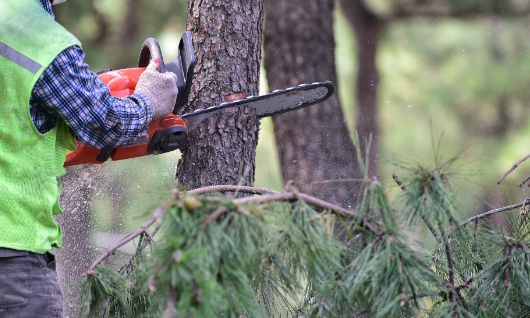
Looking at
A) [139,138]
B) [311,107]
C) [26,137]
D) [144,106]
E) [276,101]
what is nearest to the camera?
[26,137]

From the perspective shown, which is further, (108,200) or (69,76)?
(108,200)

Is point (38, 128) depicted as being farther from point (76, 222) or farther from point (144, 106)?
point (76, 222)

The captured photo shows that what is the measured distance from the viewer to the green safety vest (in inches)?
29.1

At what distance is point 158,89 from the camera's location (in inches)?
38.1

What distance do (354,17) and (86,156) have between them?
2.62 metres

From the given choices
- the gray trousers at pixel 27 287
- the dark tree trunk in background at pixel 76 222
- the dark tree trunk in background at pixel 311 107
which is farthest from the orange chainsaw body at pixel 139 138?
the dark tree trunk in background at pixel 311 107

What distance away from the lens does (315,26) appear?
2.79 metres

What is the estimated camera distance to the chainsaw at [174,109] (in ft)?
3.39

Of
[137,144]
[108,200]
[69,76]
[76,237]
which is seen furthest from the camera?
[108,200]

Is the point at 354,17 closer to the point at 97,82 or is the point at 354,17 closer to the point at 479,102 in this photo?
the point at 479,102

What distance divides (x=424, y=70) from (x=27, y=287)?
2.96 m

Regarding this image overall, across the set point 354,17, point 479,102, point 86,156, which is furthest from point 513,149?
point 86,156

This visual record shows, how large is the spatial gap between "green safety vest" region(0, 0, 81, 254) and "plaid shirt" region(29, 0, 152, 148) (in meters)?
0.02

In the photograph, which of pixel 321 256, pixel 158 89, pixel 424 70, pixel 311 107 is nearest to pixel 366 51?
pixel 424 70
